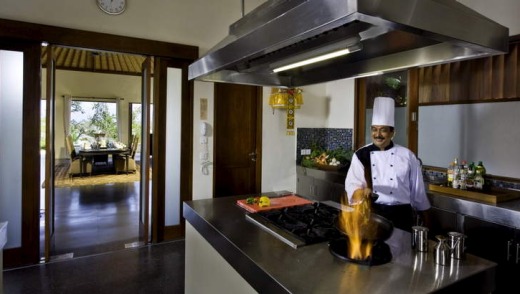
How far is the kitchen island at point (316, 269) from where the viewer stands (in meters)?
→ 1.04

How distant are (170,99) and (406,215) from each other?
289 cm

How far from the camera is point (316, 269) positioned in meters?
1.16

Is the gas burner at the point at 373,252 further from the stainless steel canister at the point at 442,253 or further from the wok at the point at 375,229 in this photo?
→ the stainless steel canister at the point at 442,253

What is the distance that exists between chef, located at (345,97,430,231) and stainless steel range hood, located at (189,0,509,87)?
23.2 inches

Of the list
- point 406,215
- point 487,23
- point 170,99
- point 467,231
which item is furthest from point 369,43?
point 170,99

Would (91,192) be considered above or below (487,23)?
below

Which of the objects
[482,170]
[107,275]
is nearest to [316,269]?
[482,170]

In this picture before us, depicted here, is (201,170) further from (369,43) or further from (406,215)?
(369,43)

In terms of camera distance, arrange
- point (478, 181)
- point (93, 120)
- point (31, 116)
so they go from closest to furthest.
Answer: point (478, 181) → point (31, 116) → point (93, 120)

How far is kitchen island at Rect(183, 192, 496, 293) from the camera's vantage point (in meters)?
1.04

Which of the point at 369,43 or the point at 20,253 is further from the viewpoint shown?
the point at 20,253

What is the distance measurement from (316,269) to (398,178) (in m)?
1.32

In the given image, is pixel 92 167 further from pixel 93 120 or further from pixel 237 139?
pixel 237 139

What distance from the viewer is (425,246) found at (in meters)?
1.32
